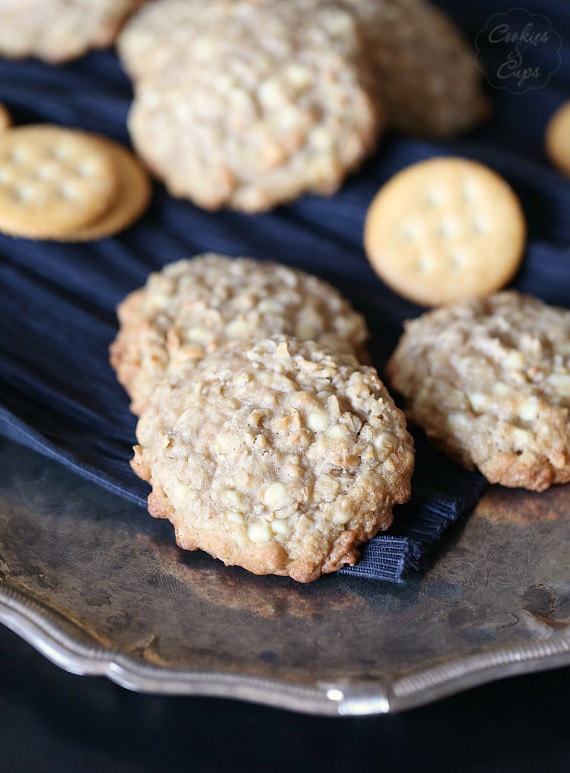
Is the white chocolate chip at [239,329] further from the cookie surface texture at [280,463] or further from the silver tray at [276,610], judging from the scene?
the silver tray at [276,610]

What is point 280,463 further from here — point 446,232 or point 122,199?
point 122,199

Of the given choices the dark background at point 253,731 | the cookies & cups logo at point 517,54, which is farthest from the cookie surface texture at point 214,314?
the cookies & cups logo at point 517,54

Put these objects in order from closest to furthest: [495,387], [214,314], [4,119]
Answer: [495,387], [214,314], [4,119]

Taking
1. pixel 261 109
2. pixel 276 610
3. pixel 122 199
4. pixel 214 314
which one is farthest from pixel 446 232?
pixel 276 610

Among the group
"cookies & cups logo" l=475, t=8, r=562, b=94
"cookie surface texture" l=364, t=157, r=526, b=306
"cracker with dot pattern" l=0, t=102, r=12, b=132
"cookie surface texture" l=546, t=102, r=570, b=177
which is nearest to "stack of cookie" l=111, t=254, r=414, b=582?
Answer: "cookie surface texture" l=364, t=157, r=526, b=306

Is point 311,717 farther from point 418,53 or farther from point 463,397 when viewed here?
point 418,53

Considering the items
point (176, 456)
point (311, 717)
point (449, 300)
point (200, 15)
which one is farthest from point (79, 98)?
point (311, 717)

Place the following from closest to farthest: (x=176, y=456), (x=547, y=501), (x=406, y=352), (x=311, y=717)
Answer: (x=311, y=717)
(x=176, y=456)
(x=547, y=501)
(x=406, y=352)
